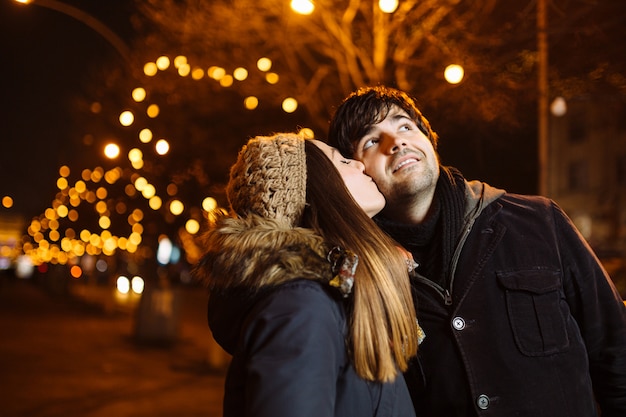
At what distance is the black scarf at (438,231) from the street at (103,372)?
6309mm

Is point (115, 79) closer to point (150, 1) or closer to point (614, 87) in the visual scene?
point (150, 1)

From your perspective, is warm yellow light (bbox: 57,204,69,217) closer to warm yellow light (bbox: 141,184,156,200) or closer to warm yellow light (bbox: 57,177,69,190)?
warm yellow light (bbox: 57,177,69,190)

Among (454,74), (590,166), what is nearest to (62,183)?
(454,74)

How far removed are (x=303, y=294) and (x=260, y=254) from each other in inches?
10.0

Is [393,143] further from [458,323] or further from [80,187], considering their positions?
[80,187]

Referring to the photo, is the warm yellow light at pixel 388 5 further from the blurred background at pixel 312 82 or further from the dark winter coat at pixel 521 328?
the dark winter coat at pixel 521 328

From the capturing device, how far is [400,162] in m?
2.96

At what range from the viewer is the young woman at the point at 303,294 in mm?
1777

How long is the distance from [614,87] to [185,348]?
11.9 m

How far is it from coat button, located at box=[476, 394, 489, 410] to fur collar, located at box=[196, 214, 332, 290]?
97cm

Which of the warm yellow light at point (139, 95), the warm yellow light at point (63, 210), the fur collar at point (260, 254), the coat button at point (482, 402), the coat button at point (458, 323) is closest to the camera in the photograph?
the fur collar at point (260, 254)

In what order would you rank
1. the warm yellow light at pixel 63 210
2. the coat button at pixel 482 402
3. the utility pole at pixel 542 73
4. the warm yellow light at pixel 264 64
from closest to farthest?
the coat button at pixel 482 402, the utility pole at pixel 542 73, the warm yellow light at pixel 264 64, the warm yellow light at pixel 63 210

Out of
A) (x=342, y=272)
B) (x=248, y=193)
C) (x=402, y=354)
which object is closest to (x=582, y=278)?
(x=402, y=354)

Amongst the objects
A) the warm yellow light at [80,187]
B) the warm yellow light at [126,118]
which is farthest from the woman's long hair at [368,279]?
the warm yellow light at [80,187]
